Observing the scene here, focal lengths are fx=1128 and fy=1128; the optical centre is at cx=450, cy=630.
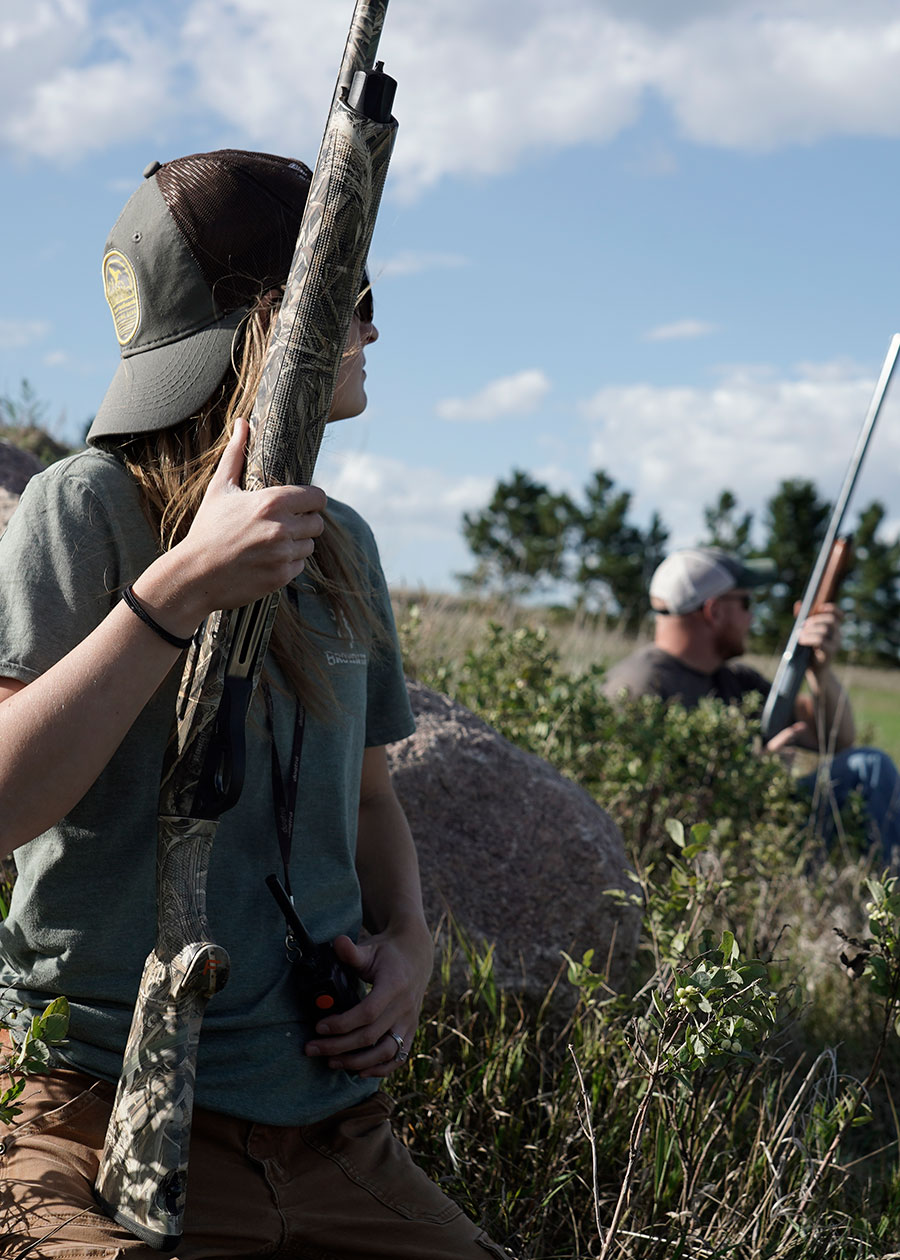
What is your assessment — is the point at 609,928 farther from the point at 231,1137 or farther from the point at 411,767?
the point at 231,1137

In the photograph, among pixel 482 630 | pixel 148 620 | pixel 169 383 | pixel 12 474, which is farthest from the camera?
pixel 482 630

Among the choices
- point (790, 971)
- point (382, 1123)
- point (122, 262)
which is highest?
point (122, 262)

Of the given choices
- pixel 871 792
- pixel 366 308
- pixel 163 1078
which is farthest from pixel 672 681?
pixel 163 1078

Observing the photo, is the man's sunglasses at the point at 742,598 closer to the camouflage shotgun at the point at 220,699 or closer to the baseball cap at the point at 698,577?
the baseball cap at the point at 698,577

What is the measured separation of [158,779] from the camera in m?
1.81

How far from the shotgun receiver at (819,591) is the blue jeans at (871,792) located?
13.6 inches

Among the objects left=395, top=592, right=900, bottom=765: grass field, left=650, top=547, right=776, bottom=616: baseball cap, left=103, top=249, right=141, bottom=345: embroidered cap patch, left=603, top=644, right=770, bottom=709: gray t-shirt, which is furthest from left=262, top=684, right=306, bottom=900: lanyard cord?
left=650, top=547, right=776, bottom=616: baseball cap

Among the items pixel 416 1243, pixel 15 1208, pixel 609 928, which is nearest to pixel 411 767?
pixel 609 928

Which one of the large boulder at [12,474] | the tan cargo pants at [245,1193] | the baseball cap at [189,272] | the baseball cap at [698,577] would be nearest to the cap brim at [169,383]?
the baseball cap at [189,272]

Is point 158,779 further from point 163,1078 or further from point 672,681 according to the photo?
point 672,681

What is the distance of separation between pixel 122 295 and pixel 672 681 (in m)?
4.70

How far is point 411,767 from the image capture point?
3.50m

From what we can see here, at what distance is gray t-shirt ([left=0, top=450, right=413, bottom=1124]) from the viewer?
174cm

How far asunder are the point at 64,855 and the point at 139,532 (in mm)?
532
